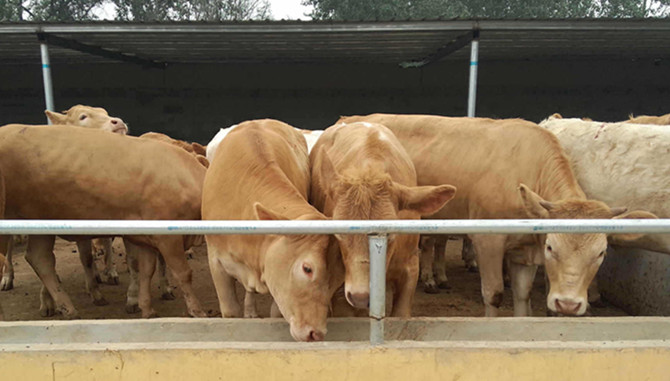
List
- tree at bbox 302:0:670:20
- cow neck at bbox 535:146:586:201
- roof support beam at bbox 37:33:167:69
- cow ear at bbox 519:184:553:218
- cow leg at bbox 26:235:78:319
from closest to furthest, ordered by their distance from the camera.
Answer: cow ear at bbox 519:184:553:218 < cow neck at bbox 535:146:586:201 < cow leg at bbox 26:235:78:319 < roof support beam at bbox 37:33:167:69 < tree at bbox 302:0:670:20

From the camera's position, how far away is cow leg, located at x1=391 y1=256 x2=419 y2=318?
138 inches

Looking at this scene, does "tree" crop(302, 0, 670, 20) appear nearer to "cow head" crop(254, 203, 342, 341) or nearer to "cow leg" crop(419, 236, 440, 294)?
"cow leg" crop(419, 236, 440, 294)

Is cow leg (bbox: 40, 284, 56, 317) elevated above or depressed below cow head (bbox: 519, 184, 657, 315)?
below

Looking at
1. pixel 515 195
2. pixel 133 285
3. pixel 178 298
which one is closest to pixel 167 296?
pixel 178 298

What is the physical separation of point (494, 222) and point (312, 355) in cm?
100

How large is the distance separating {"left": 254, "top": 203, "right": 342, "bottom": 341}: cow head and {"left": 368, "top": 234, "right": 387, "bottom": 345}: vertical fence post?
52 cm

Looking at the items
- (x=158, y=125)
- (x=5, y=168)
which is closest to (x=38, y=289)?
(x=5, y=168)

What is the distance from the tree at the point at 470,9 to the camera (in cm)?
2288

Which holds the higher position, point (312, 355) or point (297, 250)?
point (297, 250)

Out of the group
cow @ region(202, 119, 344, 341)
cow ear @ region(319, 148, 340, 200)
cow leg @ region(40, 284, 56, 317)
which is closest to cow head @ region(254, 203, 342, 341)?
cow @ region(202, 119, 344, 341)

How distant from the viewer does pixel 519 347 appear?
A: 2.25 m

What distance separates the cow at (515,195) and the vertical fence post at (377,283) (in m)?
2.00

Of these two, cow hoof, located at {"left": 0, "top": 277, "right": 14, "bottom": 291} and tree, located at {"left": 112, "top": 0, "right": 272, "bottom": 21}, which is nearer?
cow hoof, located at {"left": 0, "top": 277, "right": 14, "bottom": 291}

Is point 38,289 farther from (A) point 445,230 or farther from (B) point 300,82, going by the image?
(B) point 300,82
